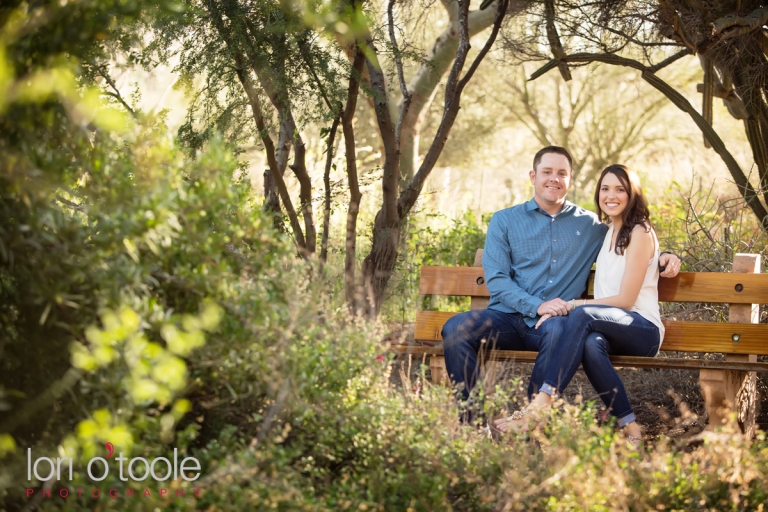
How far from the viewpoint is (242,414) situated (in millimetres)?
2588

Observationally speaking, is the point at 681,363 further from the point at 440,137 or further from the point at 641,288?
the point at 440,137

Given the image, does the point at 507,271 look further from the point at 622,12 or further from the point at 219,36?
the point at 622,12

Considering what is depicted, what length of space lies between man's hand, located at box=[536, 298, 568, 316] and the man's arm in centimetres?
3

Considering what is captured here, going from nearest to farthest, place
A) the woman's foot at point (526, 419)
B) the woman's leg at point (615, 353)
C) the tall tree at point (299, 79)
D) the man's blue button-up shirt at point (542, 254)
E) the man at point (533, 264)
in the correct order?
the woman's foot at point (526, 419) < the woman's leg at point (615, 353) < the man at point (533, 264) < the man's blue button-up shirt at point (542, 254) < the tall tree at point (299, 79)

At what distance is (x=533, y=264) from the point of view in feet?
13.5

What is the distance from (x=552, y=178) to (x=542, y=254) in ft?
1.33

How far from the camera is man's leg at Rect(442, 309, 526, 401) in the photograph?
3820 millimetres

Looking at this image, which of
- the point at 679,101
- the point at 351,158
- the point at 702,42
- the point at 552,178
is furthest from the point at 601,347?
the point at 679,101

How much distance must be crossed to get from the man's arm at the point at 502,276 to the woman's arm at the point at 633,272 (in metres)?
0.31

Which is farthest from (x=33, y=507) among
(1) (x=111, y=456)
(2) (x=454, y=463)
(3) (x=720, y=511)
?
(3) (x=720, y=511)

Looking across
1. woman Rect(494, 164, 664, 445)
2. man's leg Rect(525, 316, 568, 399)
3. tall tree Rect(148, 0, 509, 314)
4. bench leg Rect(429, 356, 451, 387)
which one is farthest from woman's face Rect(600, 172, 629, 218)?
tall tree Rect(148, 0, 509, 314)

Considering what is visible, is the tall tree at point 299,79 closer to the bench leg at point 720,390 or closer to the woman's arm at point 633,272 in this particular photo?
the woman's arm at point 633,272

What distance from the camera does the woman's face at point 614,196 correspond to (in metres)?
3.96

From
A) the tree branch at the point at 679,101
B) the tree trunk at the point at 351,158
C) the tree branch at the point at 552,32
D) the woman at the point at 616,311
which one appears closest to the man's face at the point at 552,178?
the woman at the point at 616,311
